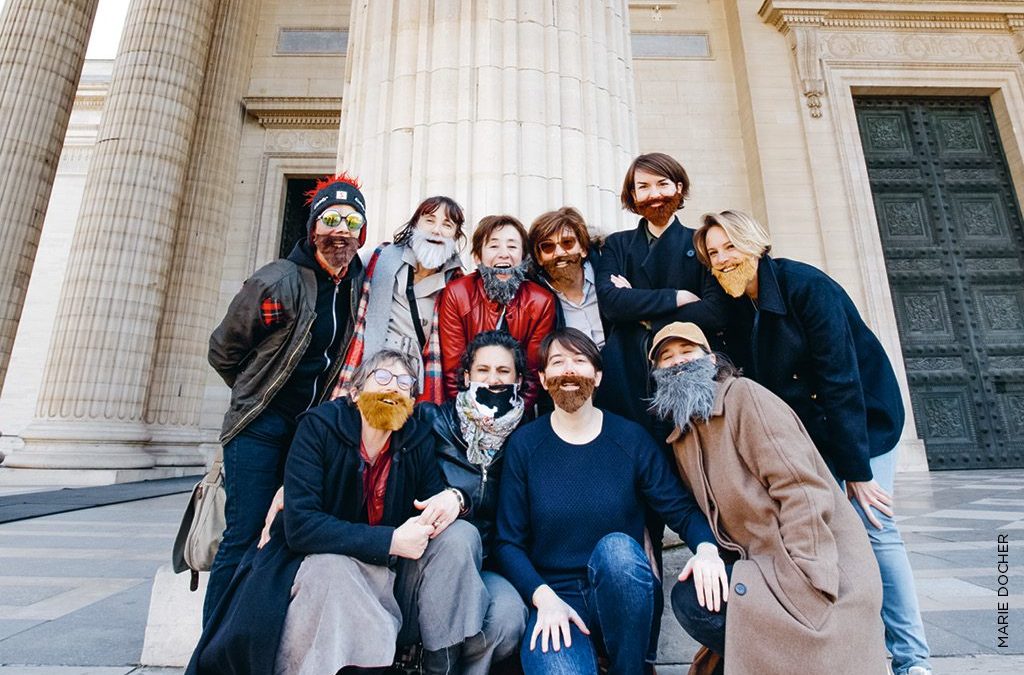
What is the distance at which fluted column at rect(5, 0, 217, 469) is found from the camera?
8.63 meters

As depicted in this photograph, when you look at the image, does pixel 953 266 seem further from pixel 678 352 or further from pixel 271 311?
pixel 271 311

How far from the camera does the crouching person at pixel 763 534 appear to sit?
1.59m

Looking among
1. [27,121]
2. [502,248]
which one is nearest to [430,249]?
[502,248]

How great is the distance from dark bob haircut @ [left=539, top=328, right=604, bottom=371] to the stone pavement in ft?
3.65

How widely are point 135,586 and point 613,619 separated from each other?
10.2 feet

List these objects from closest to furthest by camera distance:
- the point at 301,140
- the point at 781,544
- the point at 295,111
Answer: the point at 781,544
the point at 295,111
the point at 301,140

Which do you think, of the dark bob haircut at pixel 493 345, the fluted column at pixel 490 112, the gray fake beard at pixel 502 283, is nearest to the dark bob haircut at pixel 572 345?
the dark bob haircut at pixel 493 345

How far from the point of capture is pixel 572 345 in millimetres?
2111

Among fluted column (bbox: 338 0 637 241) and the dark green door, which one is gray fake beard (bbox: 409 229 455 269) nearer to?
fluted column (bbox: 338 0 637 241)

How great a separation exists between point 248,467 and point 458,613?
108 centimetres

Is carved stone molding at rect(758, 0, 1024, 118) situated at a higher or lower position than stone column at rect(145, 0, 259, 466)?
higher

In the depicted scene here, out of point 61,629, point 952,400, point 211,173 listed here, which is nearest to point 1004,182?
point 952,400

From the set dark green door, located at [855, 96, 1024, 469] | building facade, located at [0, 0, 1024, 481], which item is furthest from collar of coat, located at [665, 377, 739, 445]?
dark green door, located at [855, 96, 1024, 469]

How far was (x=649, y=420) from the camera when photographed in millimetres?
2314
